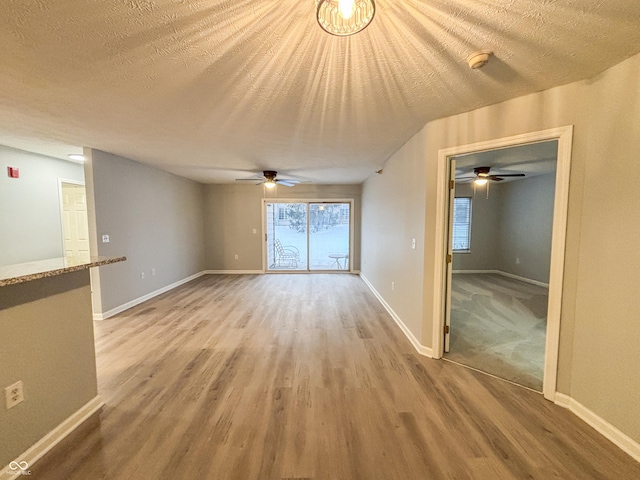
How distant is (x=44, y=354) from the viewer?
1567 millimetres

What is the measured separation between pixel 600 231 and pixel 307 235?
224 inches

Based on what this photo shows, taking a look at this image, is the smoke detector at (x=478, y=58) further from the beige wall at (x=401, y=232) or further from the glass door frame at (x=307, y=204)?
the glass door frame at (x=307, y=204)

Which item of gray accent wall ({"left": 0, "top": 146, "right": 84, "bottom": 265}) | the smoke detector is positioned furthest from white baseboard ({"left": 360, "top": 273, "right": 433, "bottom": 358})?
gray accent wall ({"left": 0, "top": 146, "right": 84, "bottom": 265})

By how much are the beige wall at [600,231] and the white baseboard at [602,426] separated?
0.03 meters

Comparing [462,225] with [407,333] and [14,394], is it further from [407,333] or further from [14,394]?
[14,394]

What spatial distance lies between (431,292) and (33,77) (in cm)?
353

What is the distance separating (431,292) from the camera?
2596 mm

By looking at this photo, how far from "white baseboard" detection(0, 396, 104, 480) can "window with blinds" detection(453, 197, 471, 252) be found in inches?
281

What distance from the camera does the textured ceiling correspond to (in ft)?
4.04

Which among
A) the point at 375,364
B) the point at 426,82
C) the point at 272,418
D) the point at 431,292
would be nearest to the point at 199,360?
the point at 272,418

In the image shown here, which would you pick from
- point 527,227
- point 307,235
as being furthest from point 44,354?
point 527,227

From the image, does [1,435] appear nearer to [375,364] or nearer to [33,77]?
[33,77]

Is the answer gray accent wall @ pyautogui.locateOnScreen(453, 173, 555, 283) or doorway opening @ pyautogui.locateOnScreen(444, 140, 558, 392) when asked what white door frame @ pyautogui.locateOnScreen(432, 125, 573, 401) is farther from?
gray accent wall @ pyautogui.locateOnScreen(453, 173, 555, 283)

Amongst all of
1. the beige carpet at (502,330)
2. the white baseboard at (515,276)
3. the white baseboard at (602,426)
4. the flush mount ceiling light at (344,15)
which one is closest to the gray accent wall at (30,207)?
the flush mount ceiling light at (344,15)
